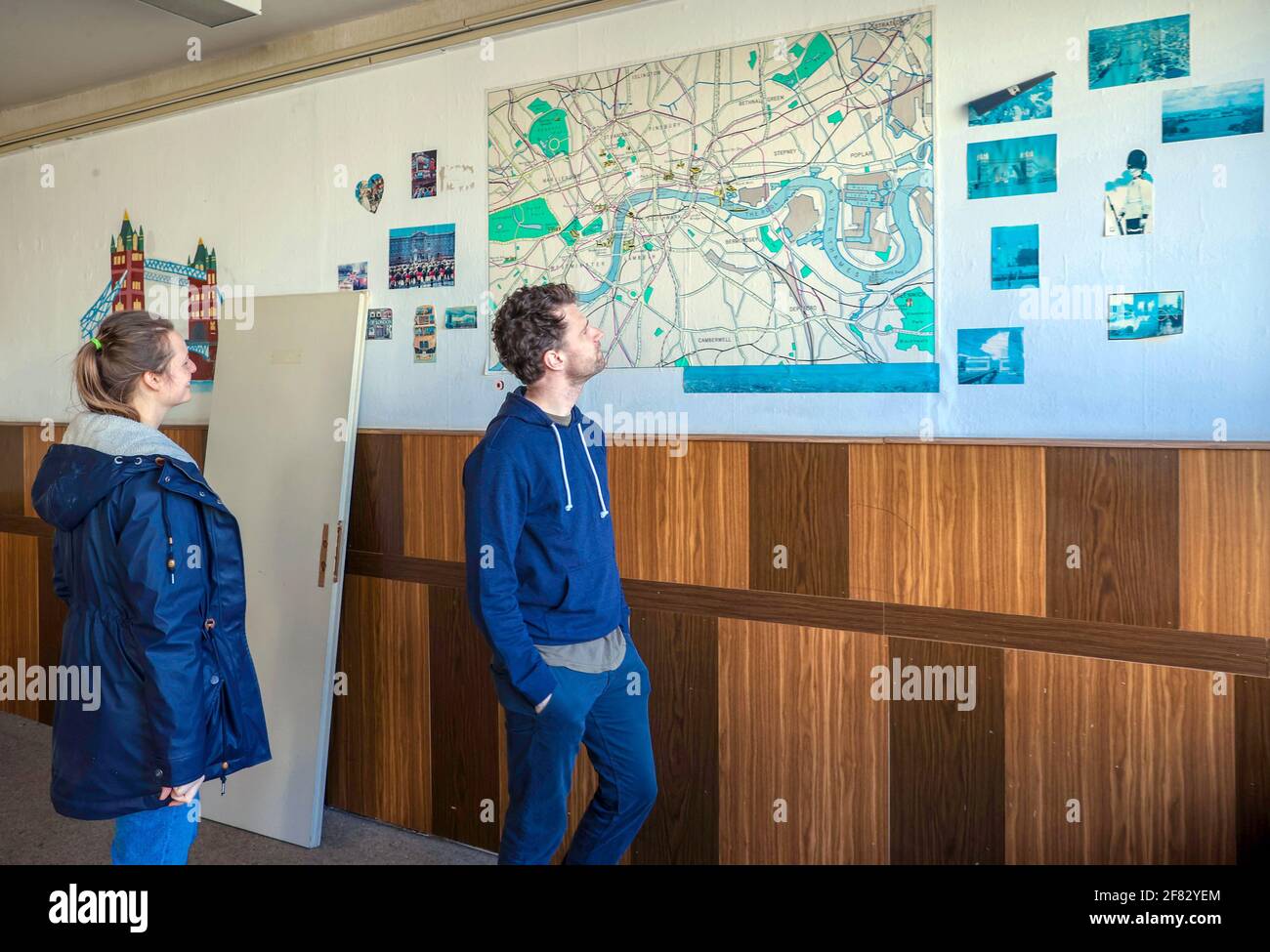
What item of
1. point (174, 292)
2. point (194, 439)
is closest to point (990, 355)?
point (194, 439)

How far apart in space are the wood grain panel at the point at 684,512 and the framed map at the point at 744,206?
0.24 meters

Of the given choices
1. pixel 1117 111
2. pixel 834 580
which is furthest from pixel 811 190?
pixel 834 580

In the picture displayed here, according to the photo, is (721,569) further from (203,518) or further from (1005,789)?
(203,518)

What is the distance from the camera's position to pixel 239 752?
89.8 inches

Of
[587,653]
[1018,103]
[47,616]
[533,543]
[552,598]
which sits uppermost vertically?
[1018,103]

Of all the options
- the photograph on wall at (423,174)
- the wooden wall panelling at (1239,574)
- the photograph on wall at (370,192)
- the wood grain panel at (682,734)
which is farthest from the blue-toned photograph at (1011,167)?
the photograph on wall at (370,192)

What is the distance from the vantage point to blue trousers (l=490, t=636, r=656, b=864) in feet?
7.93

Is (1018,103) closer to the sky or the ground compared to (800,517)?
closer to the sky

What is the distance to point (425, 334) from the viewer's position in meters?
3.77

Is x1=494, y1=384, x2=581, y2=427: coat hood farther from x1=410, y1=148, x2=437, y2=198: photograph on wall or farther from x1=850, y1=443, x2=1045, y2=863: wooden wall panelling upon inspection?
x1=410, y1=148, x2=437, y2=198: photograph on wall

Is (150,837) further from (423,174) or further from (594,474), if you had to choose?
(423,174)

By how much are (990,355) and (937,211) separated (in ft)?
1.35

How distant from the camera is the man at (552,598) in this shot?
2.37m

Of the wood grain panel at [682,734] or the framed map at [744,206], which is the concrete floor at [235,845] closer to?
the wood grain panel at [682,734]
